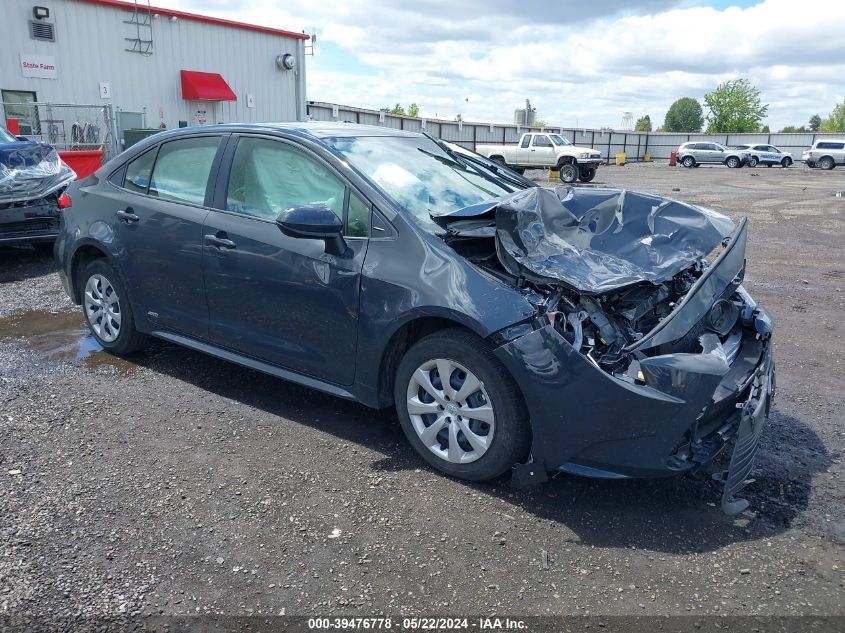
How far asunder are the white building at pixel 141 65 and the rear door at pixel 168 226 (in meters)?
15.7

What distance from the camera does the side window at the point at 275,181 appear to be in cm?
393

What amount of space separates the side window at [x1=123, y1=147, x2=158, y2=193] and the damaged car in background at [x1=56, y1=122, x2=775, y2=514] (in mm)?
55

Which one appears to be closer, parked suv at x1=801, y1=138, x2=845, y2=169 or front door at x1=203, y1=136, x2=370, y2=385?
front door at x1=203, y1=136, x2=370, y2=385

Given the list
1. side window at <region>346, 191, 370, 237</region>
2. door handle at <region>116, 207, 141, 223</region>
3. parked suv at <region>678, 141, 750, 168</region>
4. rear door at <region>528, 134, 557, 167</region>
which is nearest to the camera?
side window at <region>346, 191, 370, 237</region>

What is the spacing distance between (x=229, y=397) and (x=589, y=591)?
2.77 meters

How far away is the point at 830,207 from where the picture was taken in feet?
54.9

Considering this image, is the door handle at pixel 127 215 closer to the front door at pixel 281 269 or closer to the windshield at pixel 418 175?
the front door at pixel 281 269

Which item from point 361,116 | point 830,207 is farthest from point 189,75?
point 830,207

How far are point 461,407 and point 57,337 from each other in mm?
4167

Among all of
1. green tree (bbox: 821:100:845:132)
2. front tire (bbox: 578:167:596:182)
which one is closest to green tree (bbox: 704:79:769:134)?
green tree (bbox: 821:100:845:132)

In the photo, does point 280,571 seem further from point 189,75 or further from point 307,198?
point 189,75

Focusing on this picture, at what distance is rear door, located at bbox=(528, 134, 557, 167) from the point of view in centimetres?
2966

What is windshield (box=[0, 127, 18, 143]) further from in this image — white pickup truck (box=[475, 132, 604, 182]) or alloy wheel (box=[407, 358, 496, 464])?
white pickup truck (box=[475, 132, 604, 182])

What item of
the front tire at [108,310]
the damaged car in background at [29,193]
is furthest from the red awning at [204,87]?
the front tire at [108,310]
